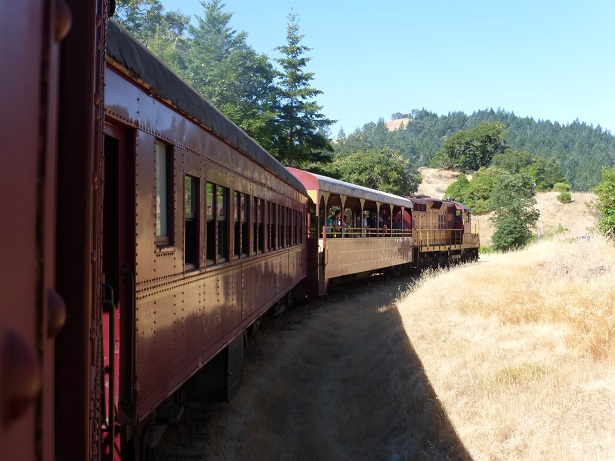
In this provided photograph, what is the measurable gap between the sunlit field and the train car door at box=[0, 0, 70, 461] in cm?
560

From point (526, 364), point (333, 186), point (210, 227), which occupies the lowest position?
point (526, 364)

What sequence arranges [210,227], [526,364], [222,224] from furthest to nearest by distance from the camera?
[526,364], [222,224], [210,227]

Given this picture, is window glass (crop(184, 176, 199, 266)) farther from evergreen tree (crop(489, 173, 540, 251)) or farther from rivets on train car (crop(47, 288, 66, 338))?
evergreen tree (crop(489, 173, 540, 251))

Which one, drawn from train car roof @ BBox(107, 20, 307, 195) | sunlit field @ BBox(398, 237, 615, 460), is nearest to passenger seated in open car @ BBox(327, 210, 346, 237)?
sunlit field @ BBox(398, 237, 615, 460)

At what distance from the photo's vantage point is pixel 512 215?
49531mm

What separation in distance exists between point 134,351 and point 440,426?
4676 mm

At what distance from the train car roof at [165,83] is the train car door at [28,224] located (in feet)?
6.88

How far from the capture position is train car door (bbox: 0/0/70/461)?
0.94 meters

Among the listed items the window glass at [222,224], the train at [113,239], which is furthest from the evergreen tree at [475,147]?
the window glass at [222,224]

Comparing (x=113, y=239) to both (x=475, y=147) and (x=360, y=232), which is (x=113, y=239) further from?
(x=475, y=147)

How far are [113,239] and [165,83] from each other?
49.4 inches

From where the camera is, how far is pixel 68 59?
1534mm

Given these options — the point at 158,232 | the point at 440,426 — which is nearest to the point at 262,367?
the point at 440,426

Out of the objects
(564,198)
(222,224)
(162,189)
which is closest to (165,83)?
(162,189)
